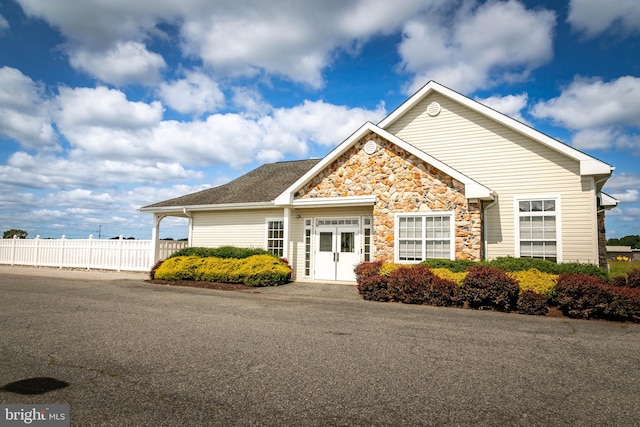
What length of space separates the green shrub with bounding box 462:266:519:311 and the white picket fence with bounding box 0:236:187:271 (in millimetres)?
15255

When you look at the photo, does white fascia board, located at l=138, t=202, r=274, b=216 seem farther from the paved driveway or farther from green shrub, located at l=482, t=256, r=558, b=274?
green shrub, located at l=482, t=256, r=558, b=274

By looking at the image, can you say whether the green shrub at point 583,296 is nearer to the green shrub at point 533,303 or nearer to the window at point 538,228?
the green shrub at point 533,303

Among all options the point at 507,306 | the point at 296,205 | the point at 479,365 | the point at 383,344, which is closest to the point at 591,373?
the point at 479,365

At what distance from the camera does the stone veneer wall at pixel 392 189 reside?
12.7m

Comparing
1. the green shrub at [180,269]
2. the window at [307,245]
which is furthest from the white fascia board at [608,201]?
the green shrub at [180,269]

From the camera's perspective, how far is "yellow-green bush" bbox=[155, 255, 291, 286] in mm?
14938

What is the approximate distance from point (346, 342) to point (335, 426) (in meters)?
3.04

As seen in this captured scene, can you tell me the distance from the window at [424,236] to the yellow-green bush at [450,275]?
1.39 m

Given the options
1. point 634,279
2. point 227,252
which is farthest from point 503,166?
point 227,252

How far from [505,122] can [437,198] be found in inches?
153

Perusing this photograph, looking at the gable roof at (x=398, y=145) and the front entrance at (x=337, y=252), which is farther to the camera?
the front entrance at (x=337, y=252)

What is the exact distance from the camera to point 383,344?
648 cm

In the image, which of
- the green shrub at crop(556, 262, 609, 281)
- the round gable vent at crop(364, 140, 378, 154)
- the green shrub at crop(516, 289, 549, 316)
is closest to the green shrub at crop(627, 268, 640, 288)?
the green shrub at crop(556, 262, 609, 281)

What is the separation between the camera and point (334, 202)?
15.1 metres
